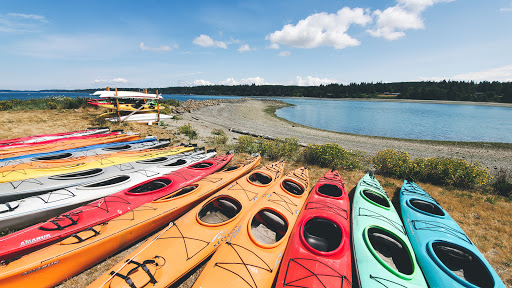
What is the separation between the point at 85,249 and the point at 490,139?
3691cm

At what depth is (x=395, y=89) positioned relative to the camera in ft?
385

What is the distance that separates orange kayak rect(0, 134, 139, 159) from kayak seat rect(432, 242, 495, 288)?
14.8 meters

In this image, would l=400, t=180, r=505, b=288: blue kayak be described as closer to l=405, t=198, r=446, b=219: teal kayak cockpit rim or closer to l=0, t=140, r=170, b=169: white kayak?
l=405, t=198, r=446, b=219: teal kayak cockpit rim

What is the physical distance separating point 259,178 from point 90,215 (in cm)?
A: 497

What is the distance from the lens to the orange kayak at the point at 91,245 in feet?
10.4

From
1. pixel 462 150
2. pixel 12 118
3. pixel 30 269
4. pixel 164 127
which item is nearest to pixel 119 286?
pixel 30 269

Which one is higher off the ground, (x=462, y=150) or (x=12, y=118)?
(x=12, y=118)

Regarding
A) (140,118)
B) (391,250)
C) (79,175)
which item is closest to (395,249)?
(391,250)

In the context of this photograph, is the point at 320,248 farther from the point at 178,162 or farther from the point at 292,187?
the point at 178,162

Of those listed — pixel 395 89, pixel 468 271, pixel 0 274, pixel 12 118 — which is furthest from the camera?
pixel 395 89

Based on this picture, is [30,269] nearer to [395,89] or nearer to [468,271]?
[468,271]

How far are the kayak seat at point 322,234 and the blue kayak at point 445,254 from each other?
1633 millimetres

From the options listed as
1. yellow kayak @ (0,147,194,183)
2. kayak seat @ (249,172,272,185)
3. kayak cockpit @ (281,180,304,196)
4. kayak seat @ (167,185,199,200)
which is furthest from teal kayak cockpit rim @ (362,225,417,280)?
yellow kayak @ (0,147,194,183)

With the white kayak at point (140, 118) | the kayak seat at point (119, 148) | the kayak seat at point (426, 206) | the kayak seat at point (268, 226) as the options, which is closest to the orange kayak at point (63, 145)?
the kayak seat at point (119, 148)
